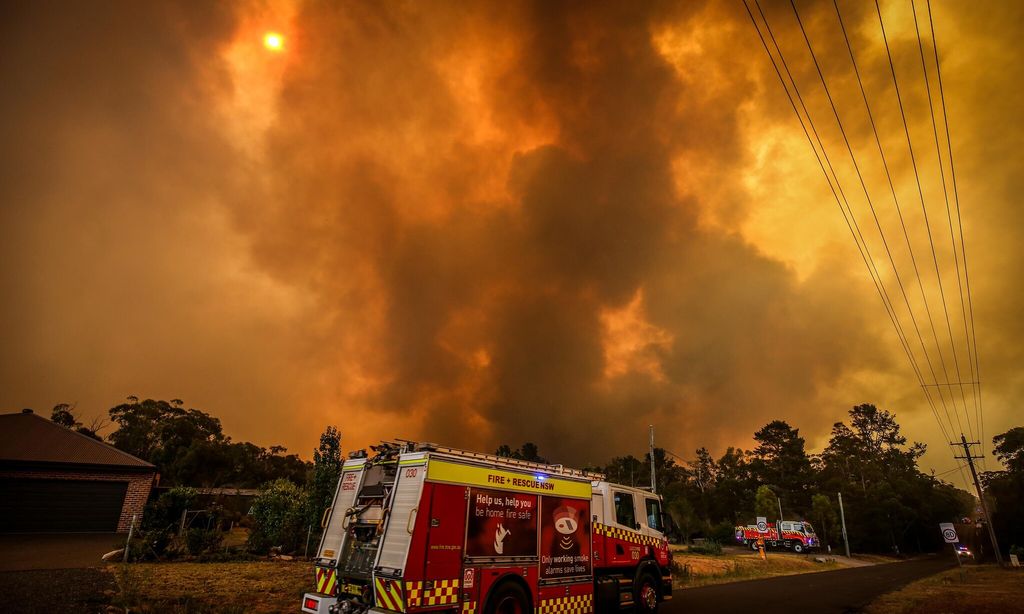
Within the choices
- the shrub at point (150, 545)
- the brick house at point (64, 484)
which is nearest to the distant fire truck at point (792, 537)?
the shrub at point (150, 545)

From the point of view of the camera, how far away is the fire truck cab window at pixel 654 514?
44.4ft

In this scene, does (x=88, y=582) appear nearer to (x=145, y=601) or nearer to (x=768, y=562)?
(x=145, y=601)

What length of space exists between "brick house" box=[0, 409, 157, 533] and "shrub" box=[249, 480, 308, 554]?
Result: 9471 mm

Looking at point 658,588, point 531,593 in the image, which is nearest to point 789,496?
point 658,588

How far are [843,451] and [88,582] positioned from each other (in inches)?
4757

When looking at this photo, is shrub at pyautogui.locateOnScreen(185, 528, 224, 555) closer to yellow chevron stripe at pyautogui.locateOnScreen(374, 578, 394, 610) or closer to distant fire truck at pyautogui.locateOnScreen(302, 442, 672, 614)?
distant fire truck at pyautogui.locateOnScreen(302, 442, 672, 614)

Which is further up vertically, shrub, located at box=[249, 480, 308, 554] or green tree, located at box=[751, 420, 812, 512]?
green tree, located at box=[751, 420, 812, 512]

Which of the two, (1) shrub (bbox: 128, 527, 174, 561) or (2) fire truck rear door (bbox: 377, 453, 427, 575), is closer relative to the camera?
(2) fire truck rear door (bbox: 377, 453, 427, 575)

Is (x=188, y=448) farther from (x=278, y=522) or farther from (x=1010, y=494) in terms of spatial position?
(x=1010, y=494)

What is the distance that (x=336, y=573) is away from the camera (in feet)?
28.8

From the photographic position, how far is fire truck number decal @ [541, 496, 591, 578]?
32.8 feet

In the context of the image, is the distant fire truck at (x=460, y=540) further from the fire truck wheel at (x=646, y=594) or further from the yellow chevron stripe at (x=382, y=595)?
the fire truck wheel at (x=646, y=594)

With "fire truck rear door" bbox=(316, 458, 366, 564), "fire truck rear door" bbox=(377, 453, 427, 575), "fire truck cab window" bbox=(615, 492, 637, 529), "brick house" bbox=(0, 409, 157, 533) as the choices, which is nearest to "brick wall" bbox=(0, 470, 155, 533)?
"brick house" bbox=(0, 409, 157, 533)

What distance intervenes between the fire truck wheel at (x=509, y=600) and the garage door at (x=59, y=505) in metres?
27.5
